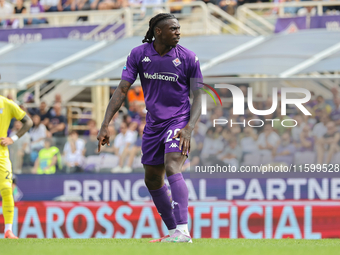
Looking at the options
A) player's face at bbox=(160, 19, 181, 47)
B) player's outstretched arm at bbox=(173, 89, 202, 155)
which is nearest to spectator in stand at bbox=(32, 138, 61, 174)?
player's outstretched arm at bbox=(173, 89, 202, 155)

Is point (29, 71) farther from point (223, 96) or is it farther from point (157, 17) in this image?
point (157, 17)

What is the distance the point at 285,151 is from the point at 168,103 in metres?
5.55

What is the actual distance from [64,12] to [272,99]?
9.65 m

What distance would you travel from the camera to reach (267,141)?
1130cm

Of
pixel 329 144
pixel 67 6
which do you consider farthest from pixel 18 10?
pixel 329 144

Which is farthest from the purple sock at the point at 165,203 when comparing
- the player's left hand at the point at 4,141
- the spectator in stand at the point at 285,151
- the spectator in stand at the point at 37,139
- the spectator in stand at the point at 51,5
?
the spectator in stand at the point at 51,5

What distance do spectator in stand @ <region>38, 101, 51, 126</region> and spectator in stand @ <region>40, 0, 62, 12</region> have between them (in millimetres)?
6653

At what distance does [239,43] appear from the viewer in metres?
15.2

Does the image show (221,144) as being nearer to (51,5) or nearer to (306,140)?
(306,140)

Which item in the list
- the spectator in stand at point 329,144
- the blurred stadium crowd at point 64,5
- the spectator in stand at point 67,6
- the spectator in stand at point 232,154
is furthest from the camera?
the spectator in stand at point 67,6

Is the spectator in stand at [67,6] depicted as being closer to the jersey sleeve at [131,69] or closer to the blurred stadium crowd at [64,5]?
the blurred stadium crowd at [64,5]

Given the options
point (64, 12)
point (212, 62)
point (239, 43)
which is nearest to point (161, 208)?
point (212, 62)

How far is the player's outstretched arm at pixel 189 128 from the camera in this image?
5906mm

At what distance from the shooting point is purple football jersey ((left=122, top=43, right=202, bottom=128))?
6.00 m
